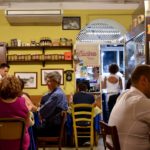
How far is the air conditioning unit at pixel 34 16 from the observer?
349 inches

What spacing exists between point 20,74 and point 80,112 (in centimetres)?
301

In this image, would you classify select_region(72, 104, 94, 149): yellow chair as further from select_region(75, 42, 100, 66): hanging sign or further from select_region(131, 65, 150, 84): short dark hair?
select_region(131, 65, 150, 84): short dark hair

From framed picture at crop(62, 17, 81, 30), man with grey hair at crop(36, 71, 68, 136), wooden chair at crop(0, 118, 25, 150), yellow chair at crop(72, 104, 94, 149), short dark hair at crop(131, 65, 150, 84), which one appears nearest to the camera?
short dark hair at crop(131, 65, 150, 84)

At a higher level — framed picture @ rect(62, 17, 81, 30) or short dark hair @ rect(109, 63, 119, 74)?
framed picture @ rect(62, 17, 81, 30)

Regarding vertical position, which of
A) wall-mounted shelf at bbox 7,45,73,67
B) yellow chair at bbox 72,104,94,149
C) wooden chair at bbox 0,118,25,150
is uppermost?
wall-mounted shelf at bbox 7,45,73,67

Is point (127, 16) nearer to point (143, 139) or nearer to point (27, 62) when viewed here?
point (27, 62)

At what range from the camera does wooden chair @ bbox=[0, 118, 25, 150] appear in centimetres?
344

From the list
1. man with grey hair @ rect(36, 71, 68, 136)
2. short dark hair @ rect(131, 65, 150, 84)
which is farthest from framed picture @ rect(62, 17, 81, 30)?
short dark hair @ rect(131, 65, 150, 84)

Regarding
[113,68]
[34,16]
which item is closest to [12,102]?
[113,68]

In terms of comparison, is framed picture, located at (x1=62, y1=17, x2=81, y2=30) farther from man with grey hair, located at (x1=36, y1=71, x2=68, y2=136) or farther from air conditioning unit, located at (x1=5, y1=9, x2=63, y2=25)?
man with grey hair, located at (x1=36, y1=71, x2=68, y2=136)

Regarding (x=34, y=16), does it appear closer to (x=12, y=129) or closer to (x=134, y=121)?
(x=12, y=129)

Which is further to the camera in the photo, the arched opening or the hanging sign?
the arched opening

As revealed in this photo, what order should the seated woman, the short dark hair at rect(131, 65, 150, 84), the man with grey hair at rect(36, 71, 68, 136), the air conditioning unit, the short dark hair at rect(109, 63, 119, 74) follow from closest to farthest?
the short dark hair at rect(131, 65, 150, 84) → the seated woman → the man with grey hair at rect(36, 71, 68, 136) → the short dark hair at rect(109, 63, 119, 74) → the air conditioning unit

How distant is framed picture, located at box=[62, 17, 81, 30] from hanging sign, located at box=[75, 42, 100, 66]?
46cm
